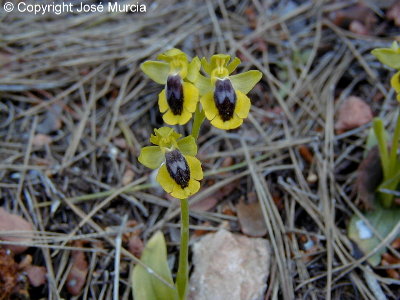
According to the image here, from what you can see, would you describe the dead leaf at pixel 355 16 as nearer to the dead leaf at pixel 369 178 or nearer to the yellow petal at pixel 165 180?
the dead leaf at pixel 369 178

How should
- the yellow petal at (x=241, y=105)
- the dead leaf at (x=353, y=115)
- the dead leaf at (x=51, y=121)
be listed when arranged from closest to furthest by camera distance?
1. the yellow petal at (x=241, y=105)
2. the dead leaf at (x=353, y=115)
3. the dead leaf at (x=51, y=121)

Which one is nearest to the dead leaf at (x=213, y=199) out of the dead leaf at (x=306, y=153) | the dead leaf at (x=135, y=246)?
the dead leaf at (x=135, y=246)

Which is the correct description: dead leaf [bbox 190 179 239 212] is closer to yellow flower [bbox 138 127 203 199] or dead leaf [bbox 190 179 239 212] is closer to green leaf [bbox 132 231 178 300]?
green leaf [bbox 132 231 178 300]

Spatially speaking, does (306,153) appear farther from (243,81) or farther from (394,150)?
(243,81)

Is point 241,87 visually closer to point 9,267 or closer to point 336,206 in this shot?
point 336,206

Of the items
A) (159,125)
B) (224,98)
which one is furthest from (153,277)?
(159,125)
